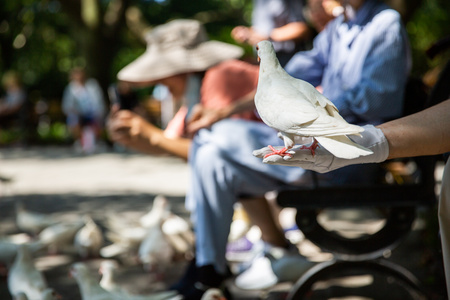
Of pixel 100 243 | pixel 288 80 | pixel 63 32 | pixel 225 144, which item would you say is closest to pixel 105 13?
pixel 63 32

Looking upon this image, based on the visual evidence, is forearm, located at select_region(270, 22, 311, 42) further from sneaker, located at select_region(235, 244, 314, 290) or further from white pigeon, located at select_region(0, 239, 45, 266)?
white pigeon, located at select_region(0, 239, 45, 266)

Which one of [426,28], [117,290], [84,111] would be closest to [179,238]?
[117,290]

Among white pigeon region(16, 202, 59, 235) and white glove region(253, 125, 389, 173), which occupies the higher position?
white glove region(253, 125, 389, 173)

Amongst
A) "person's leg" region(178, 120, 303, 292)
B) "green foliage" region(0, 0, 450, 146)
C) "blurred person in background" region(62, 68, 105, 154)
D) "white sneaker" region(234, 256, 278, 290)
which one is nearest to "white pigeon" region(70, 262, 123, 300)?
"person's leg" region(178, 120, 303, 292)

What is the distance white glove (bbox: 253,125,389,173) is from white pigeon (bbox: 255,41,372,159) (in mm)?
23

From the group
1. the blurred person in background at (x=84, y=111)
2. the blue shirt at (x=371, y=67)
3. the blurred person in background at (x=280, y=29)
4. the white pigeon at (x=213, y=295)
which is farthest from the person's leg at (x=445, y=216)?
the blurred person in background at (x=84, y=111)

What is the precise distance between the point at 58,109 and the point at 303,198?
17054 millimetres

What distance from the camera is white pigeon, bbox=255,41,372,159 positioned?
1.37 m

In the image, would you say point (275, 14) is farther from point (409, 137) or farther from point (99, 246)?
point (409, 137)

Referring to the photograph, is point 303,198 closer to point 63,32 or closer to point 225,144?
point 225,144

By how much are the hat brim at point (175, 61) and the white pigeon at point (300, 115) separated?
1.67m

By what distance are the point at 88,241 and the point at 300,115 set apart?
9.23 ft

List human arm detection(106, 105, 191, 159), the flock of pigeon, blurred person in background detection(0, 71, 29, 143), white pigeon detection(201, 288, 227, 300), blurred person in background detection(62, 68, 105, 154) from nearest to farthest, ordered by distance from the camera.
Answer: white pigeon detection(201, 288, 227, 300) < human arm detection(106, 105, 191, 159) < the flock of pigeon < blurred person in background detection(62, 68, 105, 154) < blurred person in background detection(0, 71, 29, 143)

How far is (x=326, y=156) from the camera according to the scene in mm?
1507
